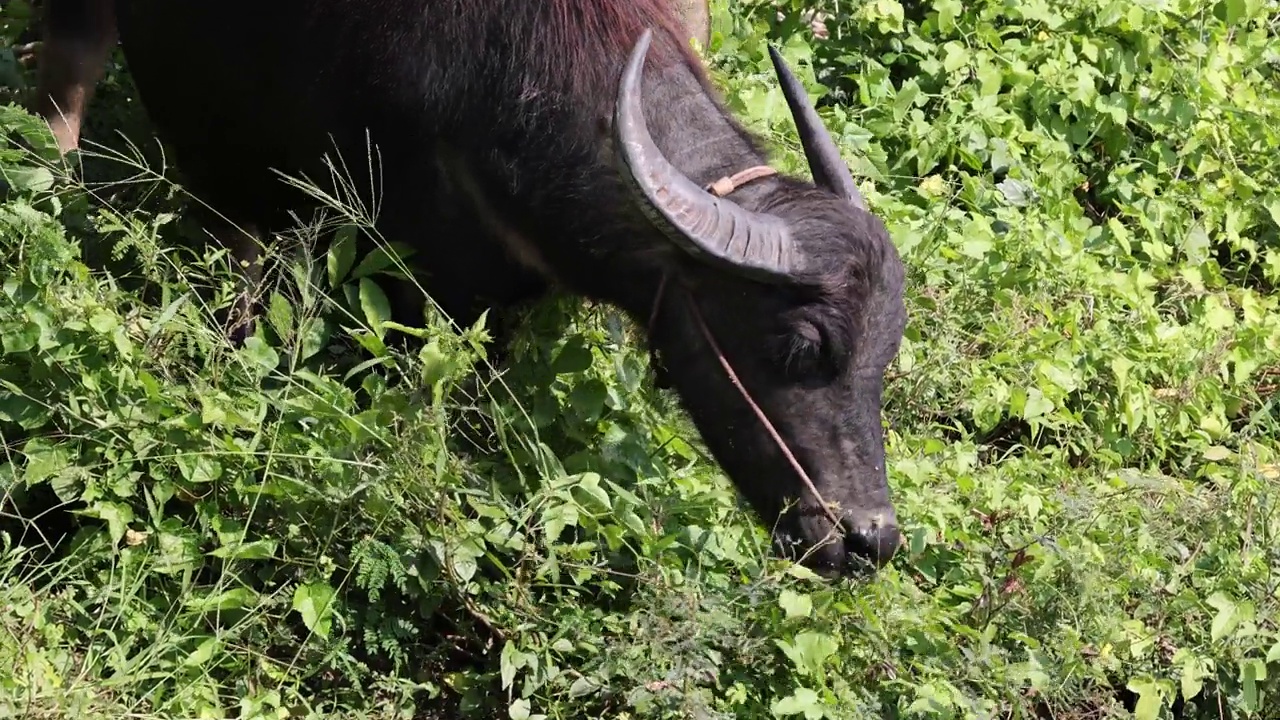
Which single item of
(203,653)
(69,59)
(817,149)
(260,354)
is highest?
(817,149)

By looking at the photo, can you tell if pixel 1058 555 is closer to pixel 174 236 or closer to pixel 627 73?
pixel 627 73

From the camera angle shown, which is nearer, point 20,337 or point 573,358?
point 20,337

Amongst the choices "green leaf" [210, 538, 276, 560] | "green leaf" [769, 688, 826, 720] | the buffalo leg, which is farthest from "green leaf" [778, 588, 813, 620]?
the buffalo leg

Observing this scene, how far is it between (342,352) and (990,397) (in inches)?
87.0

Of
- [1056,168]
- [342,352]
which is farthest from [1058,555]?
[1056,168]

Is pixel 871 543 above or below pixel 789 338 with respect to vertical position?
below

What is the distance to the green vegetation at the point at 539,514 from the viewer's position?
3.87 m

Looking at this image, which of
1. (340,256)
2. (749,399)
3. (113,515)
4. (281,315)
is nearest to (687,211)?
(749,399)

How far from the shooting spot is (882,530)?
14.1 ft

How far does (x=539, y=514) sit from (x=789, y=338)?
31.5 inches

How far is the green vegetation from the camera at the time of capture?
387 centimetres

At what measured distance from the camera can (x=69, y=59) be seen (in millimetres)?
5820

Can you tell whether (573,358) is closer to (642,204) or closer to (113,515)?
(642,204)

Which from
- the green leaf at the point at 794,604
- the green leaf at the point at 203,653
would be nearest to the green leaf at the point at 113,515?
the green leaf at the point at 203,653
